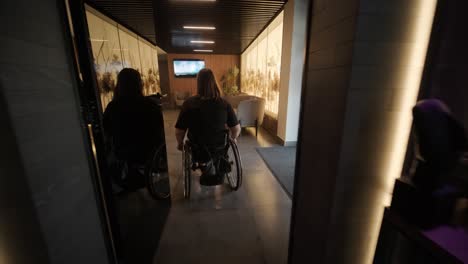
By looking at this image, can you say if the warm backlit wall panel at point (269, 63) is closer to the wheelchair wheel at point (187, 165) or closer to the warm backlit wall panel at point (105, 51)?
the wheelchair wheel at point (187, 165)

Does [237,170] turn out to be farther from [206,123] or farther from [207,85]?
[207,85]

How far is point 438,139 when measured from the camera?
566 millimetres

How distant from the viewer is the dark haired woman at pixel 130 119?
119cm

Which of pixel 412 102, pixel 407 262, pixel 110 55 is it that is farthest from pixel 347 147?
pixel 110 55

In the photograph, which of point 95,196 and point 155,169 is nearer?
point 95,196

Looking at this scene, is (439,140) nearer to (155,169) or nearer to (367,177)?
(367,177)

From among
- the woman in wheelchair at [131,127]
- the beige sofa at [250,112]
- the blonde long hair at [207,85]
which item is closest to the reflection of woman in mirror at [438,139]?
the woman in wheelchair at [131,127]

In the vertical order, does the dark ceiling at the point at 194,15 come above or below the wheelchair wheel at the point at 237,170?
above

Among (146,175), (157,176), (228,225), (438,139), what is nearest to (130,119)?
(146,175)

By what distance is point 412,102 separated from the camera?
2.28ft

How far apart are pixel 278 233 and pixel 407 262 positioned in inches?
42.8

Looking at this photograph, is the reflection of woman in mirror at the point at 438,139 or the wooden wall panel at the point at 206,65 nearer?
the reflection of woman in mirror at the point at 438,139

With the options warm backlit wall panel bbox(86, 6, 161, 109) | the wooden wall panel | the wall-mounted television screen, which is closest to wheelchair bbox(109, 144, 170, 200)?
warm backlit wall panel bbox(86, 6, 161, 109)

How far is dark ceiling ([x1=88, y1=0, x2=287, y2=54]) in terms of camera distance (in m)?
3.45
